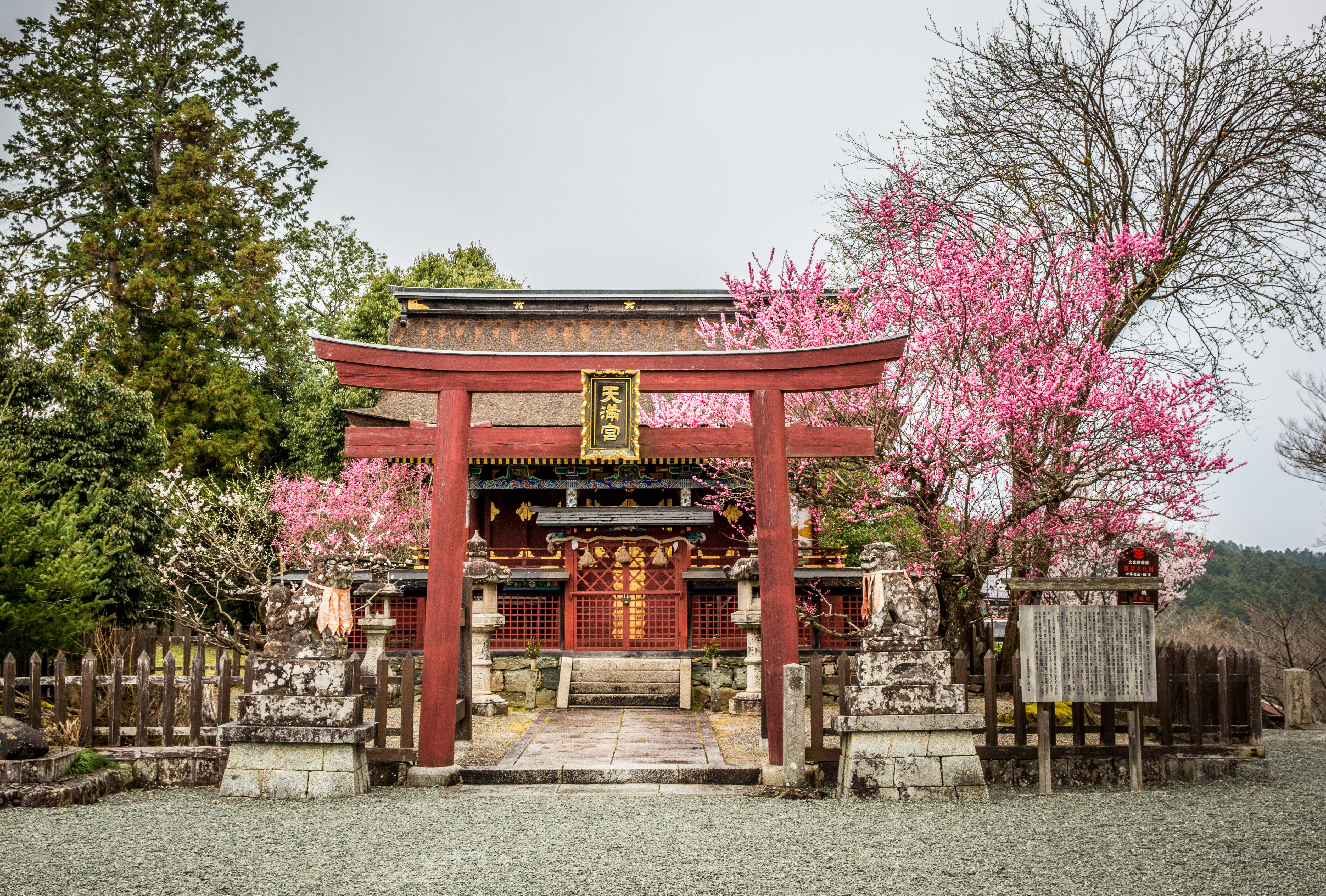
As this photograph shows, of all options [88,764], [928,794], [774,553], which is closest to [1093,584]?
[928,794]

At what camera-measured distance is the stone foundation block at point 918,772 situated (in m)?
7.01

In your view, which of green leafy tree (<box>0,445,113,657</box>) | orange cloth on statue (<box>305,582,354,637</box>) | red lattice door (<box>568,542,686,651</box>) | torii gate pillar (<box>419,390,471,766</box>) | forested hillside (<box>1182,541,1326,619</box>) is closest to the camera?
orange cloth on statue (<box>305,582,354,637</box>)

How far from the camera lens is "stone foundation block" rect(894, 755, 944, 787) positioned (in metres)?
7.01

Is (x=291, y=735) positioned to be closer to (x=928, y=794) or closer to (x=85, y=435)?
(x=928, y=794)

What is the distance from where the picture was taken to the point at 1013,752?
7648 mm

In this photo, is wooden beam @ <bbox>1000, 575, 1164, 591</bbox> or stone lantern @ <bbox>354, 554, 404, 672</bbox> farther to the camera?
stone lantern @ <bbox>354, 554, 404, 672</bbox>

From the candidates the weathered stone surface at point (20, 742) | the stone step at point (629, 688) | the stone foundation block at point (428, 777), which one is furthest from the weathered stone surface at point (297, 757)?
the stone step at point (629, 688)

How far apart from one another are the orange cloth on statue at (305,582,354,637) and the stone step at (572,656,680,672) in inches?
280

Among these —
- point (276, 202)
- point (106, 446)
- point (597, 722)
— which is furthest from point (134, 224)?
point (597, 722)

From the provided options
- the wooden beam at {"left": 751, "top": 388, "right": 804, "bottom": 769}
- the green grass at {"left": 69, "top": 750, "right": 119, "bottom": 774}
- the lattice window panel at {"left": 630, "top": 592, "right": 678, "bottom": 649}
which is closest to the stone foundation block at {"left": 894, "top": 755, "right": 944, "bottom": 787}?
the wooden beam at {"left": 751, "top": 388, "right": 804, "bottom": 769}

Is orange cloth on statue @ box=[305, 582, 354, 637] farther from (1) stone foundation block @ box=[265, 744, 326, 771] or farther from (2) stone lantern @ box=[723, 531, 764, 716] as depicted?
(2) stone lantern @ box=[723, 531, 764, 716]

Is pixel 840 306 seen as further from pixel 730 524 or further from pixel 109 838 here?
pixel 109 838

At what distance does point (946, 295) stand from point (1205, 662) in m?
4.60

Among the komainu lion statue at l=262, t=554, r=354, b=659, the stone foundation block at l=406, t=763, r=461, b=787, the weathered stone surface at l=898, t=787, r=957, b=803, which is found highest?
the komainu lion statue at l=262, t=554, r=354, b=659
